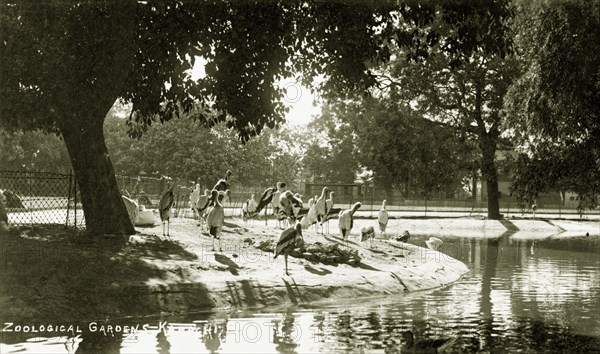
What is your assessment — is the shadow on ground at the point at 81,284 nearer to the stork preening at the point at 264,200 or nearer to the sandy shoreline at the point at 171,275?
the sandy shoreline at the point at 171,275

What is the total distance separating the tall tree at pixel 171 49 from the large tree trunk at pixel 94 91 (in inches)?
0.9

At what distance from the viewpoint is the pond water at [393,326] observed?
11.1m

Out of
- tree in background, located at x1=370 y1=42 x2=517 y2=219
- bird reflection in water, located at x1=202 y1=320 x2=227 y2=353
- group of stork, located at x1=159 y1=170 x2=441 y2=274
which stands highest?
tree in background, located at x1=370 y1=42 x2=517 y2=219

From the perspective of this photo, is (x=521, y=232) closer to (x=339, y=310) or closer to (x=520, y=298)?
(x=520, y=298)

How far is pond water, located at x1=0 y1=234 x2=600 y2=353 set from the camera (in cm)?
1115

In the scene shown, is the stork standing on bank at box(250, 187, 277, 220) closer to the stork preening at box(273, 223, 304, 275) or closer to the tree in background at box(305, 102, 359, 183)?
the stork preening at box(273, 223, 304, 275)

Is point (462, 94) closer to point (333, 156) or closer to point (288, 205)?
point (288, 205)

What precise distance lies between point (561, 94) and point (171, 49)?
923 centimetres

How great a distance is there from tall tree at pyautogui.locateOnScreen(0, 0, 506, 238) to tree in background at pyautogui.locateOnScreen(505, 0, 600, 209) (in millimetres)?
2167

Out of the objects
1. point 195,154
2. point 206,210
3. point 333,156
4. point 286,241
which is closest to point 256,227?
point 206,210

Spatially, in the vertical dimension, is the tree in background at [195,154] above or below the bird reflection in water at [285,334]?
above

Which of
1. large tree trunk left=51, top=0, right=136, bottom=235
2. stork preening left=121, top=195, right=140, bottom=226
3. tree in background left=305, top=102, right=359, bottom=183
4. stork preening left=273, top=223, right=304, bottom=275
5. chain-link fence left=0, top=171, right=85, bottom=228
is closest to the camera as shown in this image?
large tree trunk left=51, top=0, right=136, bottom=235

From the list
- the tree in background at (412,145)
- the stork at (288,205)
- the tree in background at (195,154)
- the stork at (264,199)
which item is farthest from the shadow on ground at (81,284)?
the tree in background at (195,154)

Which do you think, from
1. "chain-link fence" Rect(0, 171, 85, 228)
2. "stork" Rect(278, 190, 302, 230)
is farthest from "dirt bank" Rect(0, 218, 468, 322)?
"stork" Rect(278, 190, 302, 230)
